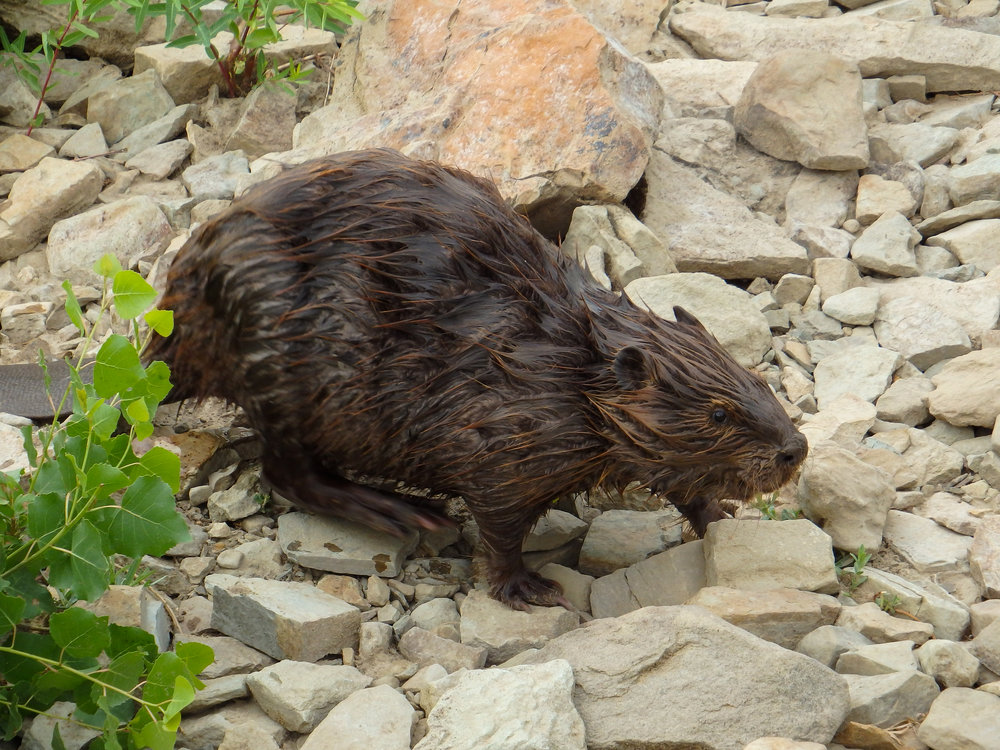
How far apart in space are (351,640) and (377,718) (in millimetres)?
616

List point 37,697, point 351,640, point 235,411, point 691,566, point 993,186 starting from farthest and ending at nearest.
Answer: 1. point 993,186
2. point 235,411
3. point 691,566
4. point 351,640
5. point 37,697

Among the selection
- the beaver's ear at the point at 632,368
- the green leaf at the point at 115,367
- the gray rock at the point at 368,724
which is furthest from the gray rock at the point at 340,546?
the green leaf at the point at 115,367

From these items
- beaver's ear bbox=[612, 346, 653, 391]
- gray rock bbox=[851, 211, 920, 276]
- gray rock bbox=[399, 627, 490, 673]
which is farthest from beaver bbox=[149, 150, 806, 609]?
gray rock bbox=[851, 211, 920, 276]

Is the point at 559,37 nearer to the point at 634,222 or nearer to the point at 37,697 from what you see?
the point at 634,222

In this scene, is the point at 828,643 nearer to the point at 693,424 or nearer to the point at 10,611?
the point at 693,424

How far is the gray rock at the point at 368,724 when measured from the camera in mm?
3223

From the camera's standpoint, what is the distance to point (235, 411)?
4.99m

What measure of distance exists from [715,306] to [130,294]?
311 centimetres

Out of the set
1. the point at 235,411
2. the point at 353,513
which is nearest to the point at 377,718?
the point at 353,513

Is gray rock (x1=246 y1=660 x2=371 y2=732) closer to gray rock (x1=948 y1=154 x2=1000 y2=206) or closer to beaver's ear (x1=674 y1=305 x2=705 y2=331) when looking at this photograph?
beaver's ear (x1=674 y1=305 x2=705 y2=331)

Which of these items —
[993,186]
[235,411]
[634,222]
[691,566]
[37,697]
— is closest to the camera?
[37,697]

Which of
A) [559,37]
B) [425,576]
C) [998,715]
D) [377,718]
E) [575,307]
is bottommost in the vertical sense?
[425,576]

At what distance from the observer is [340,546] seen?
4.38m

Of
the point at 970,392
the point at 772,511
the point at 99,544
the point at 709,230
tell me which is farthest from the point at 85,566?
the point at 709,230
